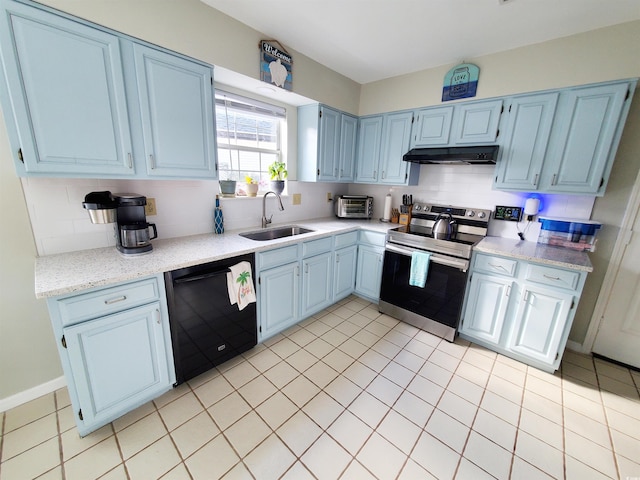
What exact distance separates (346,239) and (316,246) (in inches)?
19.1

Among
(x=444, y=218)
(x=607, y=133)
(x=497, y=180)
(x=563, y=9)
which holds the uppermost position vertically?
(x=563, y=9)

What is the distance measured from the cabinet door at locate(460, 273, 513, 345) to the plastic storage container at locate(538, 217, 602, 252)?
619 millimetres

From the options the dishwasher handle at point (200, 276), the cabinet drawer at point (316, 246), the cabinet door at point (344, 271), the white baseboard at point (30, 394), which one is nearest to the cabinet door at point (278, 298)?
the cabinet drawer at point (316, 246)

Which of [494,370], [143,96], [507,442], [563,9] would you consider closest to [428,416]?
[507,442]

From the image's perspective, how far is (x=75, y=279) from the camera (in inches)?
50.1

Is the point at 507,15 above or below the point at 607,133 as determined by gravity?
above

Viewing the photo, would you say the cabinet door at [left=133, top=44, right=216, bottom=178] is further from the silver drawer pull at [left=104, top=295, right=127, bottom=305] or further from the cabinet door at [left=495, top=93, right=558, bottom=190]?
the cabinet door at [left=495, top=93, right=558, bottom=190]

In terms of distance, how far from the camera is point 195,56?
173 cm

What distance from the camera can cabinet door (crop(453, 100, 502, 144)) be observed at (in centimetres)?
232

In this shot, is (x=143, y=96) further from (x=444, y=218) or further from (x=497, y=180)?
(x=497, y=180)

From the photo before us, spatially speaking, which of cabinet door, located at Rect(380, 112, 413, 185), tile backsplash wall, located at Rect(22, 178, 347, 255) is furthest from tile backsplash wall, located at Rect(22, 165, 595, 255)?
cabinet door, located at Rect(380, 112, 413, 185)

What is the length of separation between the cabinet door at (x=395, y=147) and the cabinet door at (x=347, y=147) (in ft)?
1.25

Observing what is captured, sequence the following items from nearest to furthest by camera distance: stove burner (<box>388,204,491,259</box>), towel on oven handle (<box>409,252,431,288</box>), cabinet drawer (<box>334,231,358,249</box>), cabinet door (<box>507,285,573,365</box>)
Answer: cabinet door (<box>507,285,573,365</box>) < stove burner (<box>388,204,491,259</box>) < towel on oven handle (<box>409,252,431,288</box>) < cabinet drawer (<box>334,231,358,249</box>)

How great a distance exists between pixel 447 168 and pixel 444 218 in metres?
0.64
